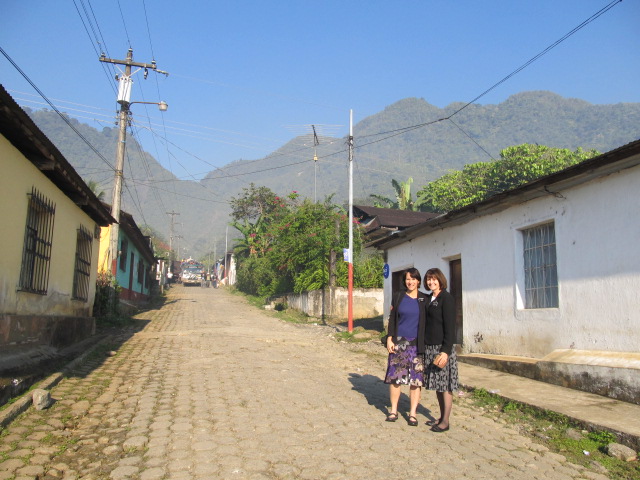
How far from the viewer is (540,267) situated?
25.7 ft

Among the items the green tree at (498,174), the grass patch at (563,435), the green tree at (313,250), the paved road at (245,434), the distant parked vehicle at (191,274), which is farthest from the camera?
the distant parked vehicle at (191,274)

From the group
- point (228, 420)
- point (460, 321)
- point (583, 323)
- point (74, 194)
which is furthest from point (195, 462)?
point (460, 321)

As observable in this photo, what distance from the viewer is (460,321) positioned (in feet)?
34.4

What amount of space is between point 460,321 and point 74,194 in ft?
26.9

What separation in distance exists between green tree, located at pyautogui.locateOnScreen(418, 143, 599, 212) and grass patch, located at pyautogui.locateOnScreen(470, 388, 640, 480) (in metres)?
30.5

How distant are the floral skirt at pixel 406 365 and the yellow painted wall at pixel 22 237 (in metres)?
4.76

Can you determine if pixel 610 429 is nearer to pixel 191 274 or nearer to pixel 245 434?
pixel 245 434

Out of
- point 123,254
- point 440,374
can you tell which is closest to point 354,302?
point 123,254

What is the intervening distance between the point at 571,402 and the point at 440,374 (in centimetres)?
198

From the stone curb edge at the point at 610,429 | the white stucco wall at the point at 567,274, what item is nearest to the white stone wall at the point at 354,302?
the white stucco wall at the point at 567,274

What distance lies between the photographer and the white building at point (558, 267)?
608 centimetres

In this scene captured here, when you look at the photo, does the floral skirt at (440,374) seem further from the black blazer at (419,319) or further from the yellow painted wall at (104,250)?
the yellow painted wall at (104,250)

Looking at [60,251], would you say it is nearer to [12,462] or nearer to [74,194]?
[74,194]

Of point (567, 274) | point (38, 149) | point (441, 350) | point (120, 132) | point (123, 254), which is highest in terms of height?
point (120, 132)
